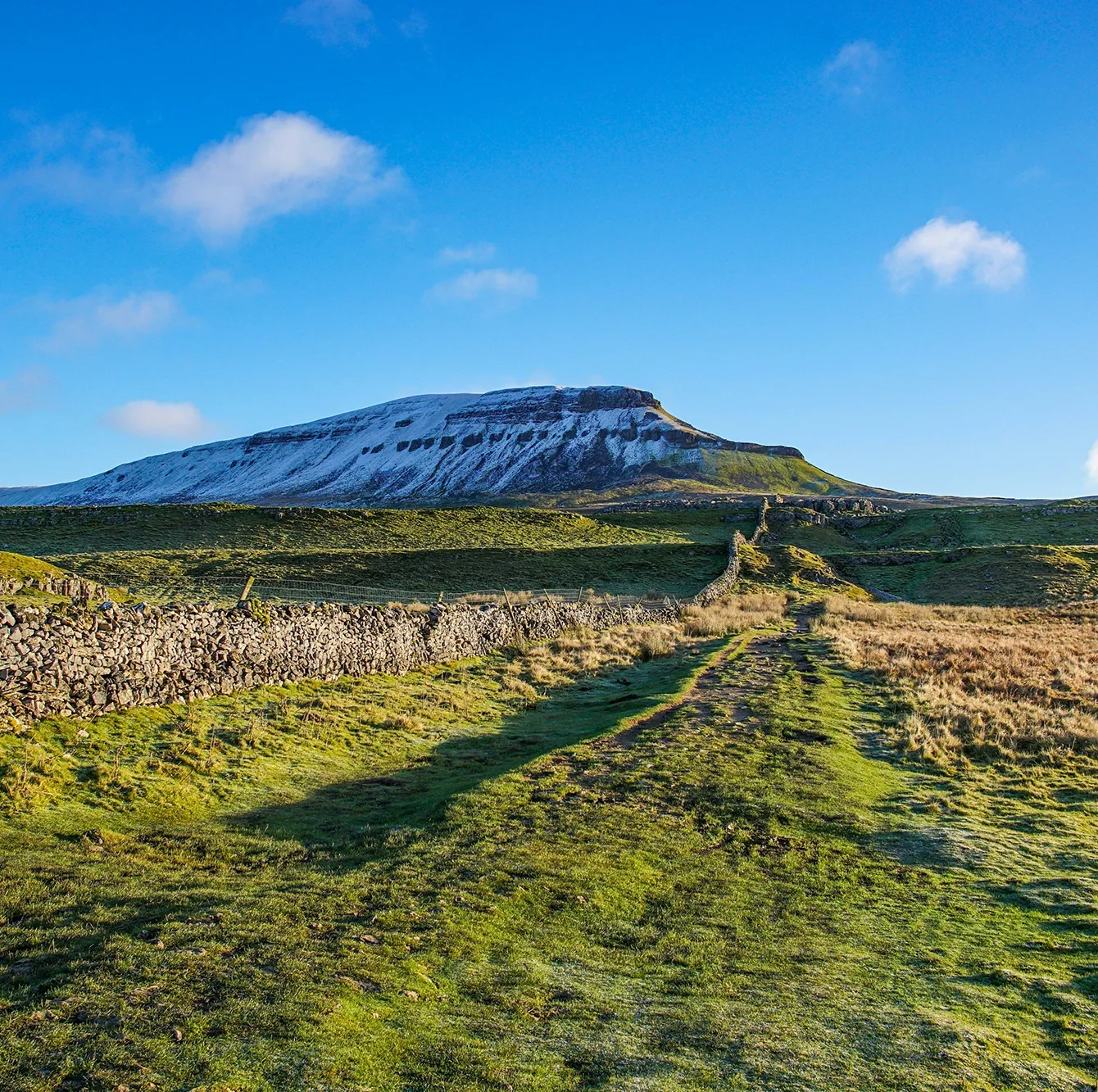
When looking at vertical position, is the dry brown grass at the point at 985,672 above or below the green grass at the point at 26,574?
below

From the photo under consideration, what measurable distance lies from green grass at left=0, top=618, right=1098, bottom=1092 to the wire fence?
68.6 ft

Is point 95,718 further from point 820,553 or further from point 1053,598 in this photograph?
point 820,553

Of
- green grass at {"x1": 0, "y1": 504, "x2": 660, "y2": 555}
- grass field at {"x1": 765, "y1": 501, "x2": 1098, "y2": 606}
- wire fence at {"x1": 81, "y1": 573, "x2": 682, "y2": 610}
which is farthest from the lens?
green grass at {"x1": 0, "y1": 504, "x2": 660, "y2": 555}

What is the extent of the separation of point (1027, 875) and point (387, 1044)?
890 centimetres

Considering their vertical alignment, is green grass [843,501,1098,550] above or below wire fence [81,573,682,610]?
above

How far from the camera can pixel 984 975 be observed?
26.0 ft

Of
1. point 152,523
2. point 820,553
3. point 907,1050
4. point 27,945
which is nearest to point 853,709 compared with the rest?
point 907,1050

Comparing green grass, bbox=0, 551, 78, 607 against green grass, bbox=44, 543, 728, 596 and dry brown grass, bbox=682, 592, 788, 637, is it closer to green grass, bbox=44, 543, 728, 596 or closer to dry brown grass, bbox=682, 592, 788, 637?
green grass, bbox=44, 543, 728, 596

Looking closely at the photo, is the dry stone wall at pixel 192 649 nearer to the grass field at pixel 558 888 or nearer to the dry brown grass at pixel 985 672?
the grass field at pixel 558 888

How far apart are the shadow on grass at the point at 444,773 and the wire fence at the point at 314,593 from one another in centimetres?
1301

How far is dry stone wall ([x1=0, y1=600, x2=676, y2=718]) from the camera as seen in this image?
1300 cm

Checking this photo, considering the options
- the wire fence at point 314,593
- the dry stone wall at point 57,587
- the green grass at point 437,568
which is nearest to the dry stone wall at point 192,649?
the dry stone wall at point 57,587

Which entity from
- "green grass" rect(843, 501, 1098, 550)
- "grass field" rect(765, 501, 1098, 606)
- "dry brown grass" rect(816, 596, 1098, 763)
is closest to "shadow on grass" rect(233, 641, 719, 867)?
"dry brown grass" rect(816, 596, 1098, 763)

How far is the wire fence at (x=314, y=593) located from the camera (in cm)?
3722
